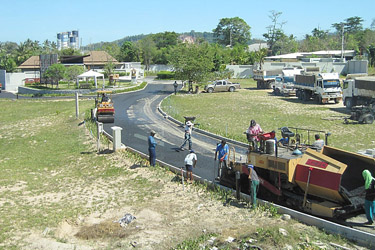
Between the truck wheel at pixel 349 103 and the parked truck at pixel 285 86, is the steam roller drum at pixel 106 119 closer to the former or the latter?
the truck wheel at pixel 349 103

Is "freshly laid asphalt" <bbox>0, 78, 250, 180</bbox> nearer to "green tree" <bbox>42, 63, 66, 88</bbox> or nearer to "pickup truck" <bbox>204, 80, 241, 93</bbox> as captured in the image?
"pickup truck" <bbox>204, 80, 241, 93</bbox>

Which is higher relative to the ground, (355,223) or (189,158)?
(189,158)

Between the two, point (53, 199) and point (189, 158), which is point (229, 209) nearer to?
point (189, 158)

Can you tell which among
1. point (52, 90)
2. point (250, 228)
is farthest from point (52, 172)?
point (52, 90)

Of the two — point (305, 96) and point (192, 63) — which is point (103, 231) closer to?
point (305, 96)

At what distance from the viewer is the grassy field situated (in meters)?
22.8

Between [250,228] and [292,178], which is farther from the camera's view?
[292,178]

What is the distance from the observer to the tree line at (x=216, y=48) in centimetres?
5000

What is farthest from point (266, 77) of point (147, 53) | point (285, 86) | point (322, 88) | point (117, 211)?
point (147, 53)

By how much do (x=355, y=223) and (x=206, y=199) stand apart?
4581 millimetres

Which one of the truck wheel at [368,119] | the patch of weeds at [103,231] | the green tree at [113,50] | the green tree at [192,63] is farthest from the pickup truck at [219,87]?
the green tree at [113,50]

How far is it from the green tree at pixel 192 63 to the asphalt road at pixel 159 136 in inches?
369

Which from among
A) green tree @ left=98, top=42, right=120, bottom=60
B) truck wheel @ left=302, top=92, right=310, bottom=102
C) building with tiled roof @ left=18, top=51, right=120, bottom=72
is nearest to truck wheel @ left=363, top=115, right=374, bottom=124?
truck wheel @ left=302, top=92, right=310, bottom=102

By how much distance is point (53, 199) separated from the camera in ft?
49.5
